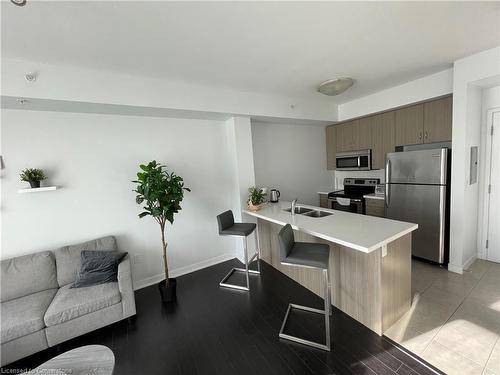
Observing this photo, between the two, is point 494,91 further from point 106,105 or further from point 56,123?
point 56,123

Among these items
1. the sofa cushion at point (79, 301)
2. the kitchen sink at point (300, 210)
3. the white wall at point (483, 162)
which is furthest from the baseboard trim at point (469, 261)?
the sofa cushion at point (79, 301)

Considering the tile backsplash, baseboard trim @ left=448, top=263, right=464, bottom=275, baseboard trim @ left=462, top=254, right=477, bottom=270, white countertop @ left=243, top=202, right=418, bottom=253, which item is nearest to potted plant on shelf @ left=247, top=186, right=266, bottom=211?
white countertop @ left=243, top=202, right=418, bottom=253

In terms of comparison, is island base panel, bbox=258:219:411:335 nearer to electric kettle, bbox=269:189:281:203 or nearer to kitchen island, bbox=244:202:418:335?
kitchen island, bbox=244:202:418:335

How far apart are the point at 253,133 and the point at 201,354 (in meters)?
3.11

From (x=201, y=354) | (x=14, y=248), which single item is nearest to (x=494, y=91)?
(x=201, y=354)

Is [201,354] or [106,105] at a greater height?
[106,105]

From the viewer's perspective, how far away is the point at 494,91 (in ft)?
9.00

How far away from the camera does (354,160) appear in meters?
4.04

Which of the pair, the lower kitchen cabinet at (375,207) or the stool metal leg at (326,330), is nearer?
the stool metal leg at (326,330)

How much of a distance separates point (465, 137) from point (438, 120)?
20.1 inches

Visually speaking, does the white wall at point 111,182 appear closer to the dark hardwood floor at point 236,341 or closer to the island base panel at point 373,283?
the dark hardwood floor at point 236,341

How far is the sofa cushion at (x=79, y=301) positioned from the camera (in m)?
1.91

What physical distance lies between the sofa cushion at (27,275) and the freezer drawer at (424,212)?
174 inches

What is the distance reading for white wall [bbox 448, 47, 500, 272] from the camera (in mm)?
2340
